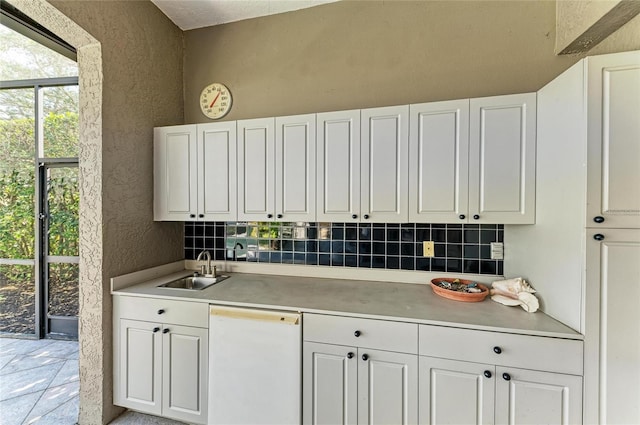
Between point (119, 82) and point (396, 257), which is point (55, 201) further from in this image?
point (396, 257)

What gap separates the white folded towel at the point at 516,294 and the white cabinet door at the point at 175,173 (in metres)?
2.24

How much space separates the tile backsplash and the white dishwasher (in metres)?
0.75

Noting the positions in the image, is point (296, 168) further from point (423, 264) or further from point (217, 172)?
point (423, 264)

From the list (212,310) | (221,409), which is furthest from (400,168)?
(221,409)

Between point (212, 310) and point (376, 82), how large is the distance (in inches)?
80.5

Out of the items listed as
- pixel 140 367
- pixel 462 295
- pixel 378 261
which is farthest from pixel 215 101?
pixel 462 295

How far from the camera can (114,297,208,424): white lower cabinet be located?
1.70 m

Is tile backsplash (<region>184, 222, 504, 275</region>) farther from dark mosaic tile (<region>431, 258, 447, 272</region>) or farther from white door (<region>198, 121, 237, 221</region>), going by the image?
white door (<region>198, 121, 237, 221</region>)

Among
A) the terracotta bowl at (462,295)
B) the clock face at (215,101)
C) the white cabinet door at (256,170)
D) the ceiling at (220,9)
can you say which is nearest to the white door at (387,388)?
the terracotta bowl at (462,295)

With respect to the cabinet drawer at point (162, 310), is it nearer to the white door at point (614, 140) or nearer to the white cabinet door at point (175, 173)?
the white cabinet door at point (175, 173)

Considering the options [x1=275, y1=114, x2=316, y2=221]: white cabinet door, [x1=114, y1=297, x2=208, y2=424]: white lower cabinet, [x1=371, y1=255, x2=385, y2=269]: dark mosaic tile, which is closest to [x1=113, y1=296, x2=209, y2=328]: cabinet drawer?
[x1=114, y1=297, x2=208, y2=424]: white lower cabinet

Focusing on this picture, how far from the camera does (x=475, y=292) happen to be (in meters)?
1.65

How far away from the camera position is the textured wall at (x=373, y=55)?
186 centimetres

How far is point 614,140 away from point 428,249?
1.14 meters
